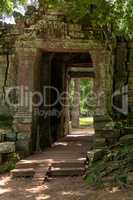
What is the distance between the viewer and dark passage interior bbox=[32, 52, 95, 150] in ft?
41.1

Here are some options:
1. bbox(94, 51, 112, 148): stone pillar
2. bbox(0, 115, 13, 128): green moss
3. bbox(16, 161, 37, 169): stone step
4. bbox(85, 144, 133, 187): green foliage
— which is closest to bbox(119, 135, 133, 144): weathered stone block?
bbox(85, 144, 133, 187): green foliage

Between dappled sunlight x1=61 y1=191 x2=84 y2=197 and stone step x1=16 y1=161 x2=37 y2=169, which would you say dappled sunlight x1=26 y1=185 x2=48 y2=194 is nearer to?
dappled sunlight x1=61 y1=191 x2=84 y2=197

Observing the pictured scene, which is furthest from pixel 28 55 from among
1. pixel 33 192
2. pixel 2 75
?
pixel 33 192

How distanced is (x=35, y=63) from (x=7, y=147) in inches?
102

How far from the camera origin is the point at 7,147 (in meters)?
10.5

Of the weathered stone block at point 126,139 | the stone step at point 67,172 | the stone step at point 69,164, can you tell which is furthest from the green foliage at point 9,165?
the weathered stone block at point 126,139

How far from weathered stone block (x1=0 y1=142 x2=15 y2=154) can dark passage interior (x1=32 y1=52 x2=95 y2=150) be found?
4.58 feet

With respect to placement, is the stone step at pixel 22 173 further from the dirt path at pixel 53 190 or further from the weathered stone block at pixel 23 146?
the weathered stone block at pixel 23 146

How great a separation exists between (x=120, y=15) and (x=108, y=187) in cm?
407

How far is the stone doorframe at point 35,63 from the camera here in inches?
454

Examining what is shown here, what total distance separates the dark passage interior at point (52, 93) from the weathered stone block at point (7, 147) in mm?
1396

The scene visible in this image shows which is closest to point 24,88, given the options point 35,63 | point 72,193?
point 35,63

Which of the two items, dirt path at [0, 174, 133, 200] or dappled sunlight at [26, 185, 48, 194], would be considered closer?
dirt path at [0, 174, 133, 200]

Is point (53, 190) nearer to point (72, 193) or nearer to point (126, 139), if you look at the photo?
point (72, 193)
